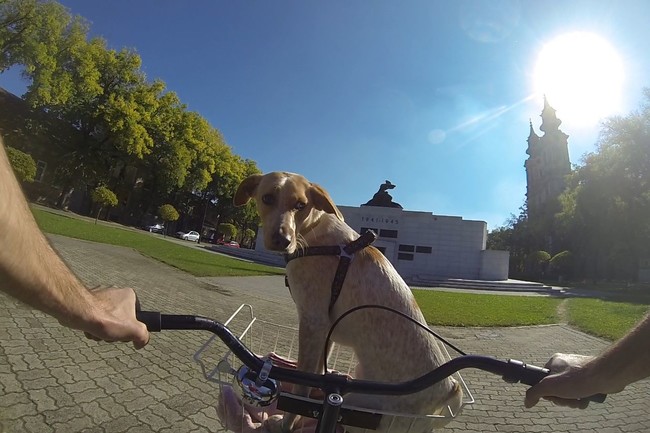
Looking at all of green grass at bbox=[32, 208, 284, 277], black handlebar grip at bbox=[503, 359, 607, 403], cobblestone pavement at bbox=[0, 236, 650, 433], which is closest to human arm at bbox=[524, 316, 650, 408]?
black handlebar grip at bbox=[503, 359, 607, 403]

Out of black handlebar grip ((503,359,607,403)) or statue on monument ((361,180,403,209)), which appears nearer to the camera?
black handlebar grip ((503,359,607,403))

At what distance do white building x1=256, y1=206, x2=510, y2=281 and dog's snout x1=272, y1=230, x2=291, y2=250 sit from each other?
107 feet

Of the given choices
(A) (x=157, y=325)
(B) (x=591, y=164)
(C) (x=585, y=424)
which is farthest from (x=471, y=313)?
(B) (x=591, y=164)

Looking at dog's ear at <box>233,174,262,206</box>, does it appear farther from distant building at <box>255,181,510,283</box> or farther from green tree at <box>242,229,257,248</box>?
green tree at <box>242,229,257,248</box>


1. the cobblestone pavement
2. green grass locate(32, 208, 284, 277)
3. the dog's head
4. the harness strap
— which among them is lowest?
the cobblestone pavement

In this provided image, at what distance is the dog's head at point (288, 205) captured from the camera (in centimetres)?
216

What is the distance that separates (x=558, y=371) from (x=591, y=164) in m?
46.7

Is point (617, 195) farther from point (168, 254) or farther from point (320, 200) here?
point (320, 200)

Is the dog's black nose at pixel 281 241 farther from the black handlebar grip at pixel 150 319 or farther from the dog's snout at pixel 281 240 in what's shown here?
the black handlebar grip at pixel 150 319

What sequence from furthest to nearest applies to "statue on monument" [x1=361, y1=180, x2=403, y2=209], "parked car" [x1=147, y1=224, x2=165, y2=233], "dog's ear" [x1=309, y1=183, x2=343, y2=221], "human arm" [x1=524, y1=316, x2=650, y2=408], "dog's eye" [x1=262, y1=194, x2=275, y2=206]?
"parked car" [x1=147, y1=224, x2=165, y2=233] → "statue on monument" [x1=361, y1=180, x2=403, y2=209] → "dog's ear" [x1=309, y1=183, x2=343, y2=221] → "dog's eye" [x1=262, y1=194, x2=275, y2=206] → "human arm" [x1=524, y1=316, x2=650, y2=408]

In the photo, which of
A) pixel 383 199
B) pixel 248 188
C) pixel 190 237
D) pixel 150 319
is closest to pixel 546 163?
pixel 383 199

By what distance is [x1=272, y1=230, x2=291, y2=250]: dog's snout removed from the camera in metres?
2.06

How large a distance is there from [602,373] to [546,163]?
105 meters

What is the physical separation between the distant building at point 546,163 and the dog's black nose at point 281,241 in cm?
8877
